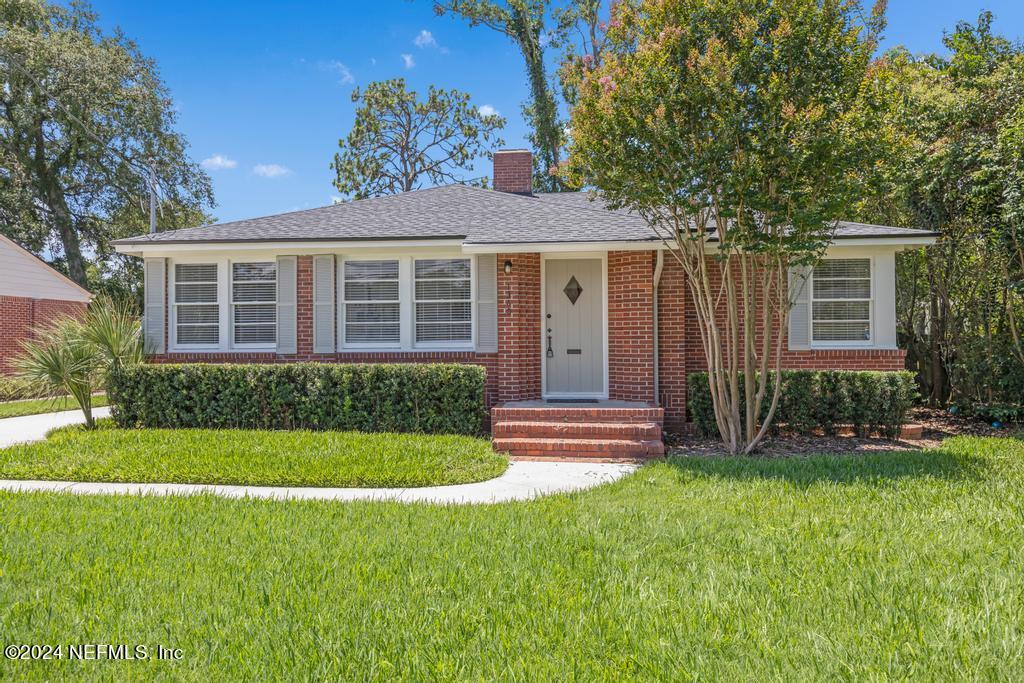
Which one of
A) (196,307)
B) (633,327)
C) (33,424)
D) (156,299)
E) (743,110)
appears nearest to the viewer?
(743,110)

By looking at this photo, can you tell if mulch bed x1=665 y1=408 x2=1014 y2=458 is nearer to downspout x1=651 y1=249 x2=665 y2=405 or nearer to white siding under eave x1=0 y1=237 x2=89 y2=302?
→ downspout x1=651 y1=249 x2=665 y2=405

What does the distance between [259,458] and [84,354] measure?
4.55 metres

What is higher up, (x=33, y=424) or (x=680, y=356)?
(x=680, y=356)

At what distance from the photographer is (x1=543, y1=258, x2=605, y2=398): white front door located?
10070 mm

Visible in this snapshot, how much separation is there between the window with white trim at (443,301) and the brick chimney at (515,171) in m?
4.55

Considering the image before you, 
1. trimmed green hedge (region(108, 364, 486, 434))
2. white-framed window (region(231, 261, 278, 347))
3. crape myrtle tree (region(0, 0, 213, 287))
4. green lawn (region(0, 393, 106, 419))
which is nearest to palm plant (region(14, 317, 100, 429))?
trimmed green hedge (region(108, 364, 486, 434))

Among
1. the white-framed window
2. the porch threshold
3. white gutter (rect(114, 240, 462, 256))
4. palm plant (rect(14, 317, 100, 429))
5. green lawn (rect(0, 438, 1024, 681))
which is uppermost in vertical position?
white gutter (rect(114, 240, 462, 256))

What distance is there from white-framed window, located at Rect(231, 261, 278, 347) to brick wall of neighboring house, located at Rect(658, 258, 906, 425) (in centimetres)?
692

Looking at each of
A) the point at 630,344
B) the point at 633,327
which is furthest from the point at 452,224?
the point at 630,344

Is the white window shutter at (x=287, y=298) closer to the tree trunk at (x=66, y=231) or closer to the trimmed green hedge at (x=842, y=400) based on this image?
the trimmed green hedge at (x=842, y=400)

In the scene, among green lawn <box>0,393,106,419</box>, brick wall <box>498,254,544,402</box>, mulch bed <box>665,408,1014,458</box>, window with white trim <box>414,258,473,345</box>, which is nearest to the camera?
mulch bed <box>665,408,1014,458</box>

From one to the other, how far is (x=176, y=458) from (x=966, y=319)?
564 inches

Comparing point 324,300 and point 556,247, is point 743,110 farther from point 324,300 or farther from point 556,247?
point 324,300

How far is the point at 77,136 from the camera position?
80.3 ft
